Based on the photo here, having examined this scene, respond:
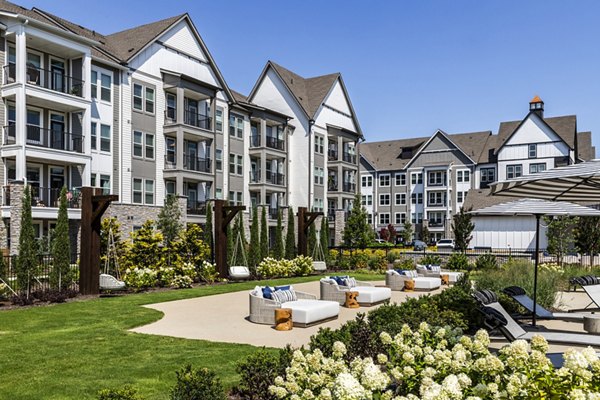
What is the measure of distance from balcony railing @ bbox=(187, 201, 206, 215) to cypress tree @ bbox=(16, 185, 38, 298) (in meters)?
17.5

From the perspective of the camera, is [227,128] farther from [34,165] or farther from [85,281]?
[85,281]

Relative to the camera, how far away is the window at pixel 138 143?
31.0 m

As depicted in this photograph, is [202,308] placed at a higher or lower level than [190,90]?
lower

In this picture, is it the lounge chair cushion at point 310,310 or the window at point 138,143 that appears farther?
the window at point 138,143

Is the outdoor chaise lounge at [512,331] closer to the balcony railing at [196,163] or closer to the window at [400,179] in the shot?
the balcony railing at [196,163]

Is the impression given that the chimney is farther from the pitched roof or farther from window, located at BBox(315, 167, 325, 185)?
the pitched roof

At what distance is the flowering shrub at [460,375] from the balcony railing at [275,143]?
38.5 metres

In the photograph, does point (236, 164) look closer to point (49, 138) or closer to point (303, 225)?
point (303, 225)

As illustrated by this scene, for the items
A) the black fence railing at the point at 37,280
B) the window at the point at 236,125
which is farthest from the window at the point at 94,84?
the black fence railing at the point at 37,280

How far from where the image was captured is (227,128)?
3803cm

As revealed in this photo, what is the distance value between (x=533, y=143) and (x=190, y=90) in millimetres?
40675

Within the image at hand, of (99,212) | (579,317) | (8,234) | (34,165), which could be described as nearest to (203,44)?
(34,165)

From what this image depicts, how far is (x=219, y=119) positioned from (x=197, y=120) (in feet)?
8.40

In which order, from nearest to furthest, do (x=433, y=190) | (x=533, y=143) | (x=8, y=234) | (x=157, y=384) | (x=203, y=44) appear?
(x=157, y=384) → (x=8, y=234) → (x=203, y=44) → (x=533, y=143) → (x=433, y=190)
